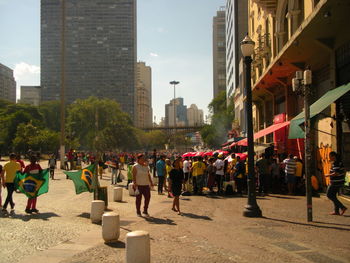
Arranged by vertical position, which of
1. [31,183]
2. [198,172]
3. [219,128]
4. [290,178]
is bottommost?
[290,178]

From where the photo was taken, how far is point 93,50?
6885 inches

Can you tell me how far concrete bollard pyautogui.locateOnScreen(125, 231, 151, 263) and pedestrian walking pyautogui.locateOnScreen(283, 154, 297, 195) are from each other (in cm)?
1102

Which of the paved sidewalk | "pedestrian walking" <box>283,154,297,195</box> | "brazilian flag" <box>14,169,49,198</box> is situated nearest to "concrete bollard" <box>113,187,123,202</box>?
the paved sidewalk

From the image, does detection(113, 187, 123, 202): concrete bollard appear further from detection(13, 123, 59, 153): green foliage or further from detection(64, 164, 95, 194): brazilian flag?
detection(13, 123, 59, 153): green foliage

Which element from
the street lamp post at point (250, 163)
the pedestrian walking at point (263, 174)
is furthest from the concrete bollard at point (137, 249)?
the pedestrian walking at point (263, 174)

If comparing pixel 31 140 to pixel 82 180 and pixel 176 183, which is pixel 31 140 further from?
pixel 176 183

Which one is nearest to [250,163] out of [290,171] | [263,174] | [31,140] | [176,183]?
[176,183]

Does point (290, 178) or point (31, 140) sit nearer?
point (290, 178)

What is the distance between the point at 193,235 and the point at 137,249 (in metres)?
2.85

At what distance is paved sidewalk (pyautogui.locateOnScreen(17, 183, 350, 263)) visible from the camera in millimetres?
6871

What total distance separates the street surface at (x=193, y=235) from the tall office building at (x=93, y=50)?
533ft

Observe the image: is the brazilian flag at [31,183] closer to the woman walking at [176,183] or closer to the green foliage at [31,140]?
the woman walking at [176,183]

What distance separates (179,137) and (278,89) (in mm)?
115354

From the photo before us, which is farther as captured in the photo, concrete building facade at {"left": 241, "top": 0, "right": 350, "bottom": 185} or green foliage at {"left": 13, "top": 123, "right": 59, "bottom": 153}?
green foliage at {"left": 13, "top": 123, "right": 59, "bottom": 153}
